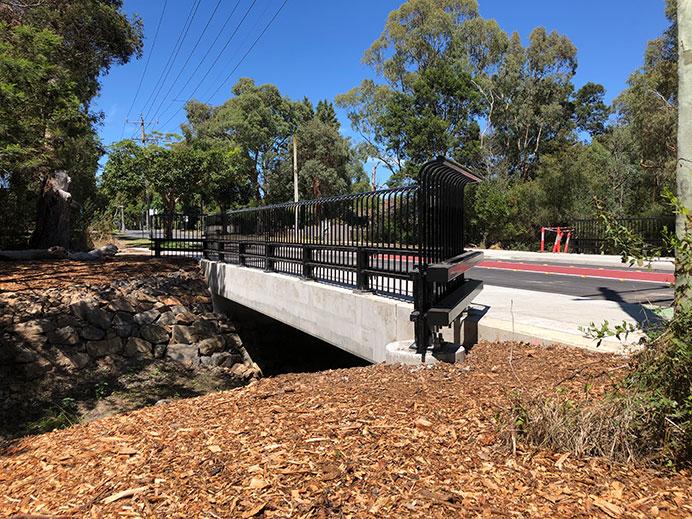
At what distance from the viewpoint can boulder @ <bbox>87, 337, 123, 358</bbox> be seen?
9408mm

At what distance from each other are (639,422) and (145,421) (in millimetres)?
3667

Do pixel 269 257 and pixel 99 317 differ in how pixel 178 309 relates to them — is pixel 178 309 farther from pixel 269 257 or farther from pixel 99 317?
pixel 269 257

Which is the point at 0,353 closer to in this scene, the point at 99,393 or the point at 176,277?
the point at 99,393

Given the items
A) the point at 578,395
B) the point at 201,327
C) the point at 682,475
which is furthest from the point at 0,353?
the point at 682,475

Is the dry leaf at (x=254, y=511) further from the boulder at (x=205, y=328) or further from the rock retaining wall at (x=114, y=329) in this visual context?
the boulder at (x=205, y=328)

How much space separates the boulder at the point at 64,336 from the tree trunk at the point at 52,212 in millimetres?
8809

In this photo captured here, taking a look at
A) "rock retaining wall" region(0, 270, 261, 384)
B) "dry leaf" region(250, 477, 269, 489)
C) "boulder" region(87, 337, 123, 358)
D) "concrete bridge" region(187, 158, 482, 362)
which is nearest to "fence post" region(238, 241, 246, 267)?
"concrete bridge" region(187, 158, 482, 362)

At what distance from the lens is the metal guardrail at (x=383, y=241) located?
511cm

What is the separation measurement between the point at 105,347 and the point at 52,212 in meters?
9.11

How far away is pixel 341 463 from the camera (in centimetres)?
289

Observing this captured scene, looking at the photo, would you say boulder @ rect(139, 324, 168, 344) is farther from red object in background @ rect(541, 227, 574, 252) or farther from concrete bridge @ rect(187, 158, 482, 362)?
red object in background @ rect(541, 227, 574, 252)

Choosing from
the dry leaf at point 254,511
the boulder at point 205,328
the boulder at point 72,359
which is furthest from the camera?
the boulder at point 205,328

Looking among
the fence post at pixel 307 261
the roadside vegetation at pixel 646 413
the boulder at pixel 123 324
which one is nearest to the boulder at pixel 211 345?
the boulder at pixel 123 324

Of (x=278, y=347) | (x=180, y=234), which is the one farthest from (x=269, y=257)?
(x=180, y=234)
